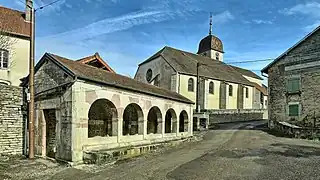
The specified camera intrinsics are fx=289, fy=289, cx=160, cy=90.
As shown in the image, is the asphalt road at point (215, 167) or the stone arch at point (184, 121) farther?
the stone arch at point (184, 121)

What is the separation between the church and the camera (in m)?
34.8

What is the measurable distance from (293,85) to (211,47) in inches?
1256

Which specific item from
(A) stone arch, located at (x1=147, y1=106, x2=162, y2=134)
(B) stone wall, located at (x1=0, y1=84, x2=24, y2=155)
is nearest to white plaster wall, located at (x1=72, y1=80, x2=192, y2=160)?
(A) stone arch, located at (x1=147, y1=106, x2=162, y2=134)

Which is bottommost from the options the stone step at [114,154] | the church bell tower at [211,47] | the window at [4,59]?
the stone step at [114,154]

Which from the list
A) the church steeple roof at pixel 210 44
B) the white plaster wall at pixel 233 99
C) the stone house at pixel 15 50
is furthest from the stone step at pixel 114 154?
the church steeple roof at pixel 210 44

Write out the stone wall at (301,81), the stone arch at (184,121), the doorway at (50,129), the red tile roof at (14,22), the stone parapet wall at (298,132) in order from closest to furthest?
1. the doorway at (50,129)
2. the stone parapet wall at (298,132)
3. the stone arch at (184,121)
4. the stone wall at (301,81)
5. the red tile roof at (14,22)

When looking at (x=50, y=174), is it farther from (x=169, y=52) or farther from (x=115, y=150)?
(x=169, y=52)

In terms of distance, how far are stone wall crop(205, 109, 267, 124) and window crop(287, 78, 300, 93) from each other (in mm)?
8353

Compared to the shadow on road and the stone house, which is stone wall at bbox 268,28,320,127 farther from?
the stone house

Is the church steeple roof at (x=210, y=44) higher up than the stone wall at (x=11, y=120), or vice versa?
the church steeple roof at (x=210, y=44)

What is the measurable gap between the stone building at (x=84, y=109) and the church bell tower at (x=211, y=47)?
36.9 meters

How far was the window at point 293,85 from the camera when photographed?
2236 centimetres

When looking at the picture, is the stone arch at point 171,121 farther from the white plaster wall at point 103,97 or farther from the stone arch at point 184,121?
the white plaster wall at point 103,97

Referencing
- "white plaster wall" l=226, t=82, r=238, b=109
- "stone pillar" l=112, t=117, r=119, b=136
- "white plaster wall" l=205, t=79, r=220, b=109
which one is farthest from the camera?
"white plaster wall" l=226, t=82, r=238, b=109
